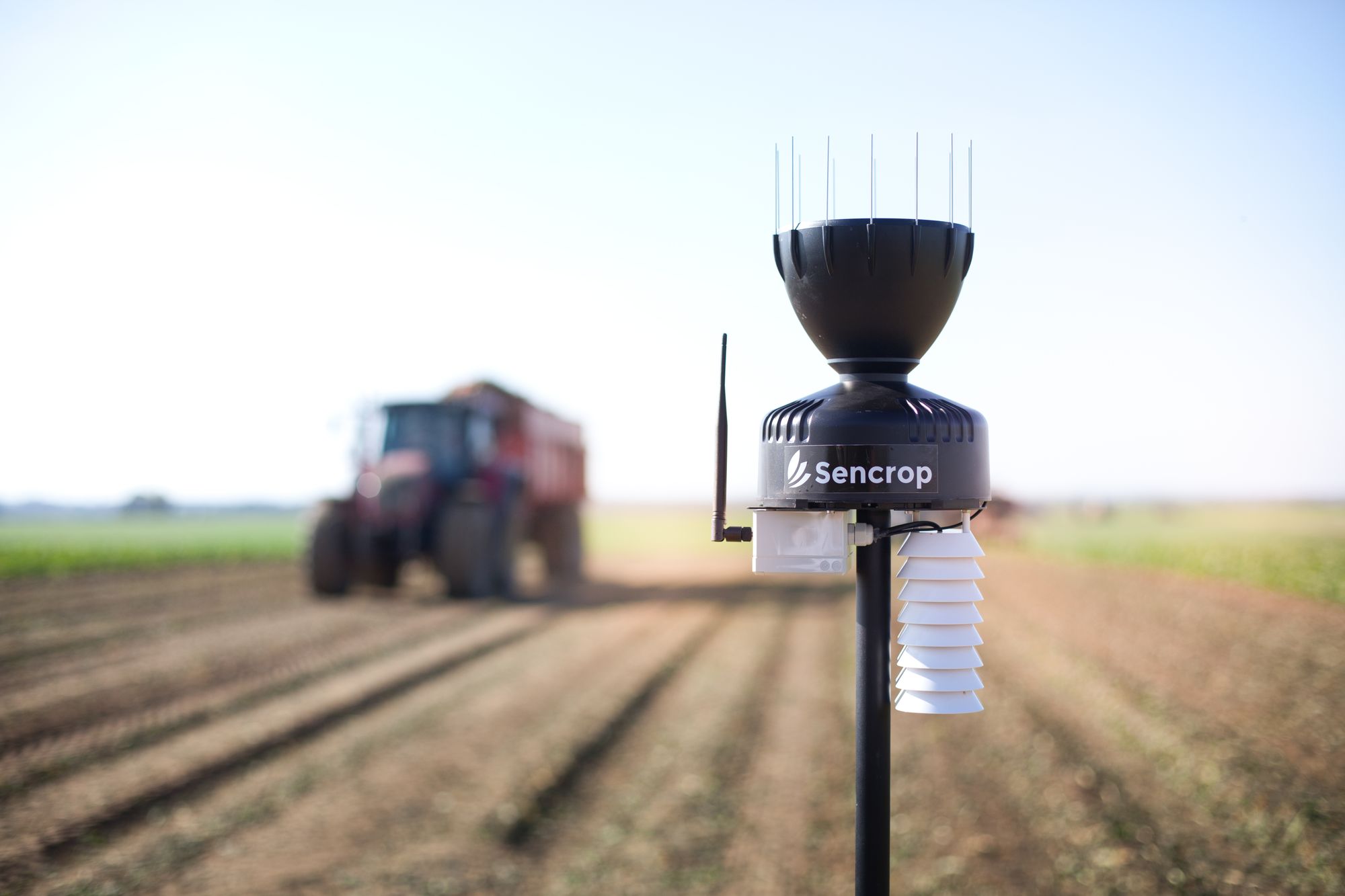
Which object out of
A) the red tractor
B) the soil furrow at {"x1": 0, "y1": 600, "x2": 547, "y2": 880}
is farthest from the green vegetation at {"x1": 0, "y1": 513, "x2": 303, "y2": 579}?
the soil furrow at {"x1": 0, "y1": 600, "x2": 547, "y2": 880}

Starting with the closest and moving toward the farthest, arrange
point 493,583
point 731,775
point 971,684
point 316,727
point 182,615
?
point 971,684, point 731,775, point 316,727, point 182,615, point 493,583

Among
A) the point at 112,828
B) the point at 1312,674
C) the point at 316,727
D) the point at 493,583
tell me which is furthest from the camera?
the point at 493,583

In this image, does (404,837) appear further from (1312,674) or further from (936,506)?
(1312,674)

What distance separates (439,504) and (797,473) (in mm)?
14017

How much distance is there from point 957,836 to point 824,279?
513cm

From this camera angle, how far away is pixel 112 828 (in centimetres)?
595

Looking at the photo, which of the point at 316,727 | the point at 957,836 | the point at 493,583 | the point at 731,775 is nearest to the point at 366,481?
the point at 493,583

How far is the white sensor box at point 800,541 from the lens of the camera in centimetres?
167

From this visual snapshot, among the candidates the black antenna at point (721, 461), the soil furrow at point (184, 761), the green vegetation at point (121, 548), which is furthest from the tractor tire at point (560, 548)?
the black antenna at point (721, 461)

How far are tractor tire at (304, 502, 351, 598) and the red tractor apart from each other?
1 cm

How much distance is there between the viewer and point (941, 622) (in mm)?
1671

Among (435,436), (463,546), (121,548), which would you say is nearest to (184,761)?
(463,546)

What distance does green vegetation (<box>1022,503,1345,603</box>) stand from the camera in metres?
19.9

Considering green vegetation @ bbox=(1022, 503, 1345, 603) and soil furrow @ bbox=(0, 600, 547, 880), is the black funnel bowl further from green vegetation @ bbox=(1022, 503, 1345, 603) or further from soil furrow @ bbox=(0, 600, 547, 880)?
green vegetation @ bbox=(1022, 503, 1345, 603)
